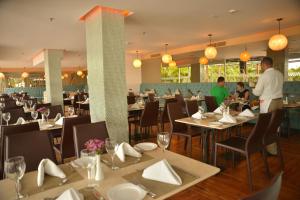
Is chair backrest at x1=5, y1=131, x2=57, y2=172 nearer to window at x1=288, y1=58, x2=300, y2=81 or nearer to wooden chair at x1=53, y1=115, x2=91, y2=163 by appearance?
wooden chair at x1=53, y1=115, x2=91, y2=163

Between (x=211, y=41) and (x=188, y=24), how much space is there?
260cm

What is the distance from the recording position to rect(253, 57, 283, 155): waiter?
11.4 feet

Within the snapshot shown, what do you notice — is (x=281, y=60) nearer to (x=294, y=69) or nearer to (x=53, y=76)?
(x=294, y=69)

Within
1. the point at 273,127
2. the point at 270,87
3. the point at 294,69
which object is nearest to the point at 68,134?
the point at 273,127

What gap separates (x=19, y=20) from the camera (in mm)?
4133

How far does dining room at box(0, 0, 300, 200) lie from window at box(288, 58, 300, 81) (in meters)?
2.03

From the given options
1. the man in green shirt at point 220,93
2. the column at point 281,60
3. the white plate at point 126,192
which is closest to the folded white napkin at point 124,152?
the white plate at point 126,192

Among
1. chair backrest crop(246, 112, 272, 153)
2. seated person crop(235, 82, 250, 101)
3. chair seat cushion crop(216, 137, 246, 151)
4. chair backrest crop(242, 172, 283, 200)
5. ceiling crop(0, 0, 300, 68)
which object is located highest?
ceiling crop(0, 0, 300, 68)

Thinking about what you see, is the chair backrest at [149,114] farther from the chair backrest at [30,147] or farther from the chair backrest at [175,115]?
the chair backrest at [30,147]

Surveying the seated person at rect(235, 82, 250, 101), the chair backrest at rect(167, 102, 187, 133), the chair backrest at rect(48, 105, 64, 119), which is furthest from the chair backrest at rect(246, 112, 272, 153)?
the chair backrest at rect(48, 105, 64, 119)

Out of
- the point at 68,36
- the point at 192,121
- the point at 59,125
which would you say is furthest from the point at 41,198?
the point at 68,36

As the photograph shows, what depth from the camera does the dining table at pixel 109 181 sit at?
1.22 m

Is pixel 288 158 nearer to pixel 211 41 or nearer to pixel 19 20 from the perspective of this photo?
pixel 211 41

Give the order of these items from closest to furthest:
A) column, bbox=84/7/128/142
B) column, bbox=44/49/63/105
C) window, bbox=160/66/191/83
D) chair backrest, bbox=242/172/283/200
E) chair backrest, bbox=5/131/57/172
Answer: chair backrest, bbox=242/172/283/200 → chair backrest, bbox=5/131/57/172 → column, bbox=84/7/128/142 → column, bbox=44/49/63/105 → window, bbox=160/66/191/83
